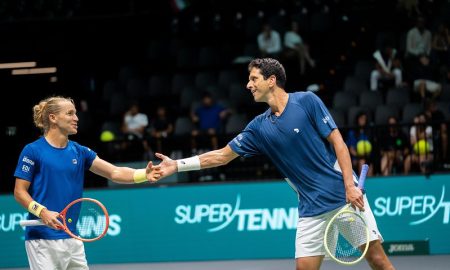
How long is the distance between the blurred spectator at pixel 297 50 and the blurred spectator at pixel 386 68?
1.84m

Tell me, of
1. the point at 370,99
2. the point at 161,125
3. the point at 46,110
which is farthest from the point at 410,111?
the point at 46,110

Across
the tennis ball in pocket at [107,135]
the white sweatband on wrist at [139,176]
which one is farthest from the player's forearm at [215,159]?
the tennis ball in pocket at [107,135]

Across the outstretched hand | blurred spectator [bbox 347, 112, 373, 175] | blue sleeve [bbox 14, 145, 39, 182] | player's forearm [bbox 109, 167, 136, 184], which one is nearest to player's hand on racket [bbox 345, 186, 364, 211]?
the outstretched hand

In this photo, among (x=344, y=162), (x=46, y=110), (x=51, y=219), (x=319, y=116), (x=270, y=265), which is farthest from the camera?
(x=270, y=265)

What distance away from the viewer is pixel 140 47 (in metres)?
24.1

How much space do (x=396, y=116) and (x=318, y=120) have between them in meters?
9.91

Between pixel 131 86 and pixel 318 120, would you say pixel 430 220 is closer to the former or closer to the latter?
pixel 318 120

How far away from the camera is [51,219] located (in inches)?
314

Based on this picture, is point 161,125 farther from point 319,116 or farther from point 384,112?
point 319,116

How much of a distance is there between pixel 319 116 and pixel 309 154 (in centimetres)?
33

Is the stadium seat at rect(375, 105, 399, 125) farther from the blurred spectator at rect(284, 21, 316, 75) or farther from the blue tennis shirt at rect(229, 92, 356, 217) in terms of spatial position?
the blue tennis shirt at rect(229, 92, 356, 217)

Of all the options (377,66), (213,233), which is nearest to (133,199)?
(213,233)

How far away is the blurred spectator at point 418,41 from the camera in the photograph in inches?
799

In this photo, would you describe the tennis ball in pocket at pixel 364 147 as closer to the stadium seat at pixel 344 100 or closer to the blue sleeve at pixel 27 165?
the stadium seat at pixel 344 100
